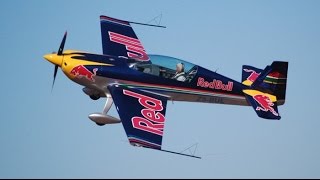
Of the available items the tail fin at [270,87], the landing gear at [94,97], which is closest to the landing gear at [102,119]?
the landing gear at [94,97]

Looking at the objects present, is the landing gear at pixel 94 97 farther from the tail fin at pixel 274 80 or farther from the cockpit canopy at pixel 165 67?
the tail fin at pixel 274 80

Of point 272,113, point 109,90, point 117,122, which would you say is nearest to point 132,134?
point 117,122

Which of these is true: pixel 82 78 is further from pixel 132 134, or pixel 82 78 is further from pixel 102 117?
pixel 132 134

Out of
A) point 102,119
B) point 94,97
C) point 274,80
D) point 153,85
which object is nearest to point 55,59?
point 94,97

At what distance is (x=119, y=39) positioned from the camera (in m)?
26.7

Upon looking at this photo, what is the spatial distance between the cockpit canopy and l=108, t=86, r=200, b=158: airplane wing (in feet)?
2.87

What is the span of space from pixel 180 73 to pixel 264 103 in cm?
354

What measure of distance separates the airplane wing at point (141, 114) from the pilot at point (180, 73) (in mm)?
933

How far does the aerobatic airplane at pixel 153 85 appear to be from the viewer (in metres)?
22.7

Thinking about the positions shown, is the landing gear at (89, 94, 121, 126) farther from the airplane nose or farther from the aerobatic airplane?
the airplane nose

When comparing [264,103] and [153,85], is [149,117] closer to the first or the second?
[153,85]

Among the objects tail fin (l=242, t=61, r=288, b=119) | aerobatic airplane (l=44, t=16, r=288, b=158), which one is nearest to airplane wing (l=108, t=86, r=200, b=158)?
aerobatic airplane (l=44, t=16, r=288, b=158)

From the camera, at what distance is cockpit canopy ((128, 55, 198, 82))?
2383 cm

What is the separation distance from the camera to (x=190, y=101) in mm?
24812
